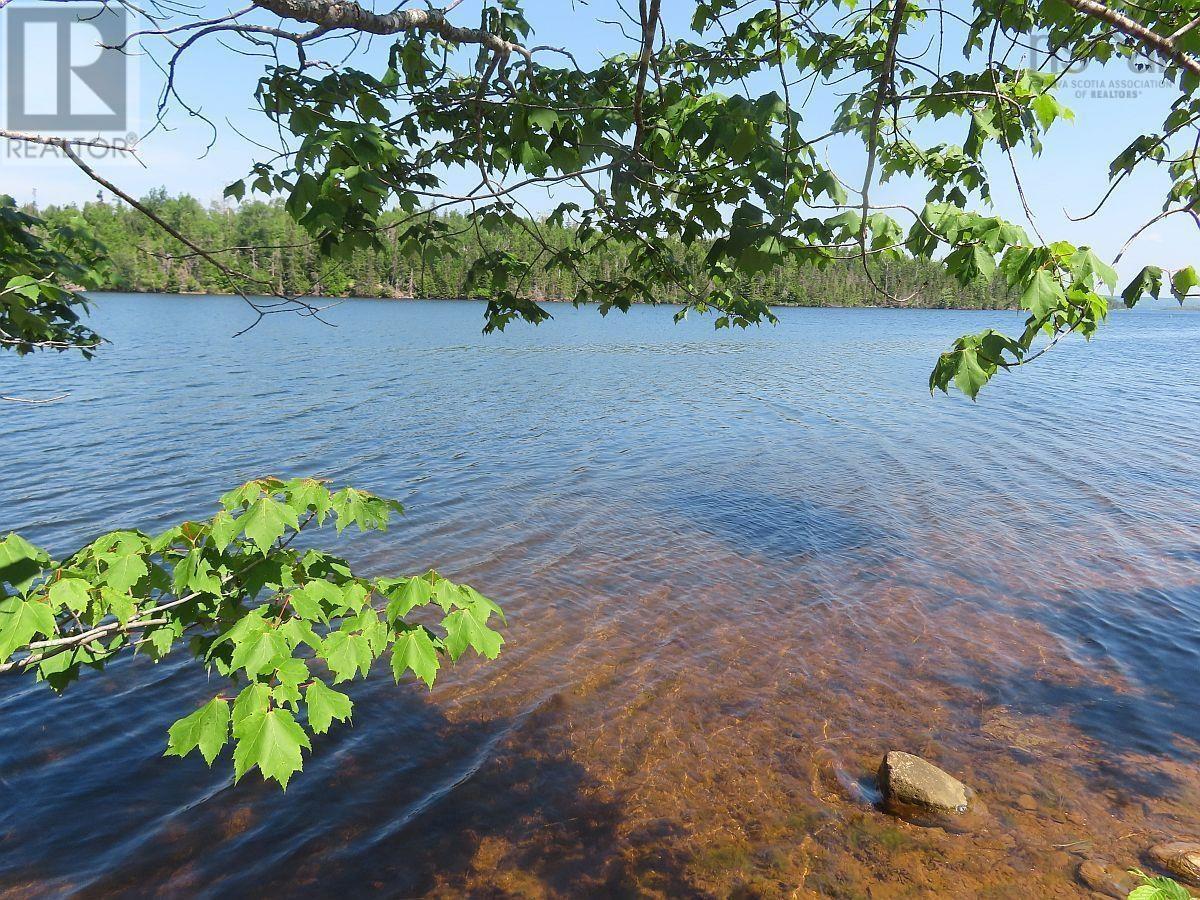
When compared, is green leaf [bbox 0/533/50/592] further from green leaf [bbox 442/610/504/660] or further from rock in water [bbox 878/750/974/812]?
rock in water [bbox 878/750/974/812]

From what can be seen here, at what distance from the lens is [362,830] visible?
276 inches

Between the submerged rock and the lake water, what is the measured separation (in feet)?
0.56

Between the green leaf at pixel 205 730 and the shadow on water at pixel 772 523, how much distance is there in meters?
11.8

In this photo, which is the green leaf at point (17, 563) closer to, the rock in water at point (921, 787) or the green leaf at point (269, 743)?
the green leaf at point (269, 743)

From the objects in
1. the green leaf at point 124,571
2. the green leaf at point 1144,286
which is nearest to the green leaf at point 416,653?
the green leaf at point 124,571

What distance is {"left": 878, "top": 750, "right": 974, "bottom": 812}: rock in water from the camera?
7.00 metres

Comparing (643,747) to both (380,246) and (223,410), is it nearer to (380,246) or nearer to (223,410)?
(380,246)

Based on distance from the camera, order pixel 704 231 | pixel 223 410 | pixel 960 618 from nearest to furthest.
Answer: pixel 704 231, pixel 960 618, pixel 223 410

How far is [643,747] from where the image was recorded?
813 cm

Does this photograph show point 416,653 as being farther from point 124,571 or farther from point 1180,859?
point 1180,859

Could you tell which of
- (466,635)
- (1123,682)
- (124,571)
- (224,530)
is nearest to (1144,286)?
(466,635)

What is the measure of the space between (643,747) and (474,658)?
2930 mm

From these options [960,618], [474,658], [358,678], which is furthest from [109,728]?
[960,618]

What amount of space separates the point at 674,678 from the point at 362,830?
425 cm
